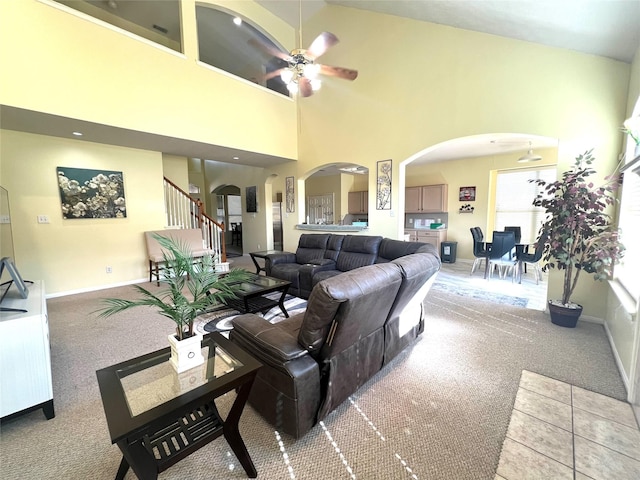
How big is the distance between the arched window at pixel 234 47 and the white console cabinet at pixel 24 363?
4.94 metres

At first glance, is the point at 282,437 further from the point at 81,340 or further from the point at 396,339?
the point at 81,340

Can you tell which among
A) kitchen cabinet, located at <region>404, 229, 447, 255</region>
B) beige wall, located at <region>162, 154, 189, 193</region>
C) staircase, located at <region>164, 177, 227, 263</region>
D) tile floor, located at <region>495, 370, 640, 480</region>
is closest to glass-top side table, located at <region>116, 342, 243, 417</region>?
tile floor, located at <region>495, 370, 640, 480</region>

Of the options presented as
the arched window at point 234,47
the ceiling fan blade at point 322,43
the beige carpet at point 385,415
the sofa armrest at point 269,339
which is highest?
the arched window at point 234,47

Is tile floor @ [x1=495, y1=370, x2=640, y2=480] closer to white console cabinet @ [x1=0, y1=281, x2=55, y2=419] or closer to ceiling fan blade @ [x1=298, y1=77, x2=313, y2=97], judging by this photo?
white console cabinet @ [x1=0, y1=281, x2=55, y2=419]

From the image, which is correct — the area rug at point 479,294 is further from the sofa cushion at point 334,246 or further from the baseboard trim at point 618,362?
the sofa cushion at point 334,246

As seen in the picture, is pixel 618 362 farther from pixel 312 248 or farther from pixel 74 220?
pixel 74 220

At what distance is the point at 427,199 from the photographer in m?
7.45

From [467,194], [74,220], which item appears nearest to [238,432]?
[74,220]

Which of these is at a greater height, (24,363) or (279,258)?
(279,258)

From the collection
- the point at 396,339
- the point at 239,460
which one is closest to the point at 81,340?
the point at 239,460

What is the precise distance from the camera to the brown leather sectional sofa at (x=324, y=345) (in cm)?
148

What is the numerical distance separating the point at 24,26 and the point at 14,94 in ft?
2.59

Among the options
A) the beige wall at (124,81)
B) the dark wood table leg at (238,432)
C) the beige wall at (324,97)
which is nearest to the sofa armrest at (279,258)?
the beige wall at (324,97)

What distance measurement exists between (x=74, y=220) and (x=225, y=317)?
3287 mm
